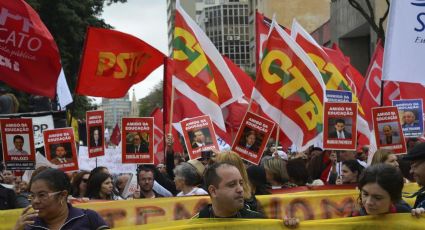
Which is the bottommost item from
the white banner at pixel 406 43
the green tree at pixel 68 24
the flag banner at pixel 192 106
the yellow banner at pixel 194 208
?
the yellow banner at pixel 194 208

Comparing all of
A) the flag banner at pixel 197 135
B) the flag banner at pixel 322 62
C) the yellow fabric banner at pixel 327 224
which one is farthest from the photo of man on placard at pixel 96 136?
the yellow fabric banner at pixel 327 224

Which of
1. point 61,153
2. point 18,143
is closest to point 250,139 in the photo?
point 61,153

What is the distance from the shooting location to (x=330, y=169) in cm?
1058

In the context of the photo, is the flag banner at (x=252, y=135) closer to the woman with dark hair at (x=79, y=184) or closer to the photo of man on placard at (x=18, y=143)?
the woman with dark hair at (x=79, y=184)

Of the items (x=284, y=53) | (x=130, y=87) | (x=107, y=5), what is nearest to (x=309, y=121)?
(x=284, y=53)

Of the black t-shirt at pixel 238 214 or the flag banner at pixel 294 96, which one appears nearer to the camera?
the black t-shirt at pixel 238 214

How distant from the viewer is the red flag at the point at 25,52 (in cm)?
914

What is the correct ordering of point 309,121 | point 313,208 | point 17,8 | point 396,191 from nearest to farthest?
point 396,191 → point 313,208 → point 17,8 → point 309,121

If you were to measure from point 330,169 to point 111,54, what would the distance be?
3195mm

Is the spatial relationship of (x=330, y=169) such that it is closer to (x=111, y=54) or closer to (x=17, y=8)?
(x=111, y=54)

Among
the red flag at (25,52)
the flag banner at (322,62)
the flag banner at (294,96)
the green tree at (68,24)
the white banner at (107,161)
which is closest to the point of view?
the red flag at (25,52)

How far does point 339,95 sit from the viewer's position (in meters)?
11.8

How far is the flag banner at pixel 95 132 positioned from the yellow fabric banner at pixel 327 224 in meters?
4.93

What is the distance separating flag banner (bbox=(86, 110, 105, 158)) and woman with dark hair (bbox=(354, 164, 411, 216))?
18.3 ft
